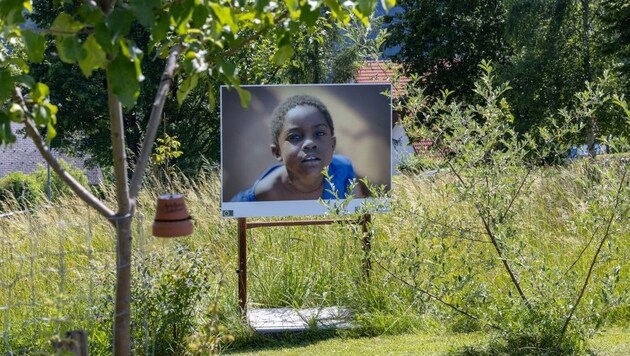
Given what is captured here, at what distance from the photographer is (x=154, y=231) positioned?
398cm

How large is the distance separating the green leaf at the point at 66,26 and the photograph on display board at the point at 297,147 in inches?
213

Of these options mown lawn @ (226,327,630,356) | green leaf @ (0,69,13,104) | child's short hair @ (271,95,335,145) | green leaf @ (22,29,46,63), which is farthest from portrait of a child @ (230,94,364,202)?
green leaf @ (0,69,13,104)

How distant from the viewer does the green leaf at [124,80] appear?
109 inches

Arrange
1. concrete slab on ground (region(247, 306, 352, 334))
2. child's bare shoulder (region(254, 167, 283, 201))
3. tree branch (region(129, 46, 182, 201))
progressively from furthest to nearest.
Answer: child's bare shoulder (region(254, 167, 283, 201))
concrete slab on ground (region(247, 306, 352, 334))
tree branch (region(129, 46, 182, 201))

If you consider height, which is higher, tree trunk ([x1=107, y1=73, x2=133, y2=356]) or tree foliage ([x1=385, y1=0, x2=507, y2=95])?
tree foliage ([x1=385, y1=0, x2=507, y2=95])

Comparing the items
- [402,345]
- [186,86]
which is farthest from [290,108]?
[186,86]

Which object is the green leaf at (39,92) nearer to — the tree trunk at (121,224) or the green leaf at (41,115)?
the green leaf at (41,115)

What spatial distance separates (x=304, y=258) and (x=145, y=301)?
257 cm

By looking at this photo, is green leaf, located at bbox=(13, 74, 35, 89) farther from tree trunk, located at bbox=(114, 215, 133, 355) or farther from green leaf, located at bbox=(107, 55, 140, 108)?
tree trunk, located at bbox=(114, 215, 133, 355)

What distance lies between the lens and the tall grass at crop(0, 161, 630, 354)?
688cm

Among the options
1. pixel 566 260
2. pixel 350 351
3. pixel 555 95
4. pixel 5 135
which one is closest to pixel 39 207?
pixel 350 351

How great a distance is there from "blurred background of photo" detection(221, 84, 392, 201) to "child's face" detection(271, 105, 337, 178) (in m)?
0.11

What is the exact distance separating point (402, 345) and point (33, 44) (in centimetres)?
546

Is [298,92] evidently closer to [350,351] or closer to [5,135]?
[350,351]
